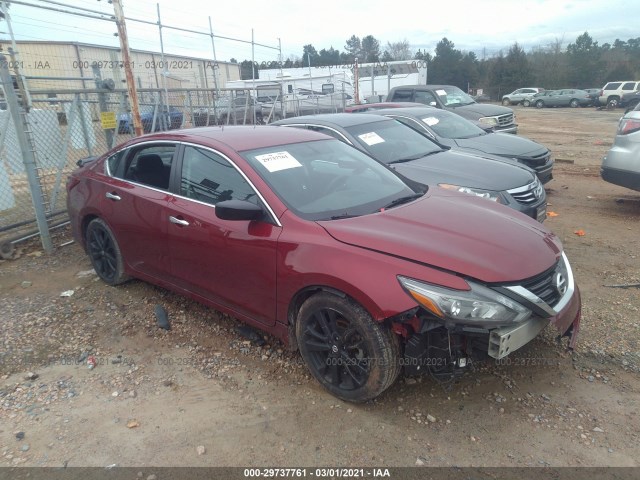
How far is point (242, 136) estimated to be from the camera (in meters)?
3.80

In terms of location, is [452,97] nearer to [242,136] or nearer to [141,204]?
[242,136]

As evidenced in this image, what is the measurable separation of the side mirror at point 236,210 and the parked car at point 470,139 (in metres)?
4.42

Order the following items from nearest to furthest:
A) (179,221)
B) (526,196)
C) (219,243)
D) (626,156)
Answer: (219,243) → (179,221) → (526,196) → (626,156)

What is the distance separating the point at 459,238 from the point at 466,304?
483mm


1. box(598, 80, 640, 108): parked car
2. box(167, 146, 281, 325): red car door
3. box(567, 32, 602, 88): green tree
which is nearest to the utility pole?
box(167, 146, 281, 325): red car door

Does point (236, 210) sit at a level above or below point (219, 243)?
above

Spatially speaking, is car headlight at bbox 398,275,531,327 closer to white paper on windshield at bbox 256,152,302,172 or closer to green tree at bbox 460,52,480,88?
white paper on windshield at bbox 256,152,302,172

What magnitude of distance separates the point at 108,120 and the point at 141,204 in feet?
11.2

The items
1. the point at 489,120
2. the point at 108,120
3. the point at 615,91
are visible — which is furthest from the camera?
the point at 615,91

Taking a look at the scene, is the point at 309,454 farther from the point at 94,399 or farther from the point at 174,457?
the point at 94,399

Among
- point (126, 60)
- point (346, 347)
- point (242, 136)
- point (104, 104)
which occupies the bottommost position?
point (346, 347)

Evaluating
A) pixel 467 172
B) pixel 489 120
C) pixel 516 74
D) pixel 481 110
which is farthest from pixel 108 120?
pixel 516 74

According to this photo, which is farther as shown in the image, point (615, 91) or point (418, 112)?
point (615, 91)

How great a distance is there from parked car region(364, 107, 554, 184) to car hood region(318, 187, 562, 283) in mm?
3806
